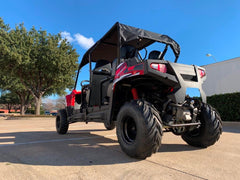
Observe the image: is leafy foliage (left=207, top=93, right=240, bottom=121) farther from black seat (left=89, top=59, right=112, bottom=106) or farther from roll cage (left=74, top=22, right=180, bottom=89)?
black seat (left=89, top=59, right=112, bottom=106)

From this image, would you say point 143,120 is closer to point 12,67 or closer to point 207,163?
point 207,163

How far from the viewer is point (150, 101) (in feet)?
11.8

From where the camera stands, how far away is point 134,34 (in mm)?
3633

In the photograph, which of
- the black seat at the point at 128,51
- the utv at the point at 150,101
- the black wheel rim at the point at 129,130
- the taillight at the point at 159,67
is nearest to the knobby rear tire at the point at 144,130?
the utv at the point at 150,101

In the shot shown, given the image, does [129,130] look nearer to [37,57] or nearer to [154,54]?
[154,54]

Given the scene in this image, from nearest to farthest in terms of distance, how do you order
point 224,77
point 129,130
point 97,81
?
point 129,130 < point 97,81 < point 224,77

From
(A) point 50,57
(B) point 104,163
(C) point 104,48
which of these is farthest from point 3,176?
(A) point 50,57

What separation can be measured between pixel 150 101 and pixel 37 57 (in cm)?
2022

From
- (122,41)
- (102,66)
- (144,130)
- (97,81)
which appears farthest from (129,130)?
(102,66)

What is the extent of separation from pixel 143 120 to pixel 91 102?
8.56ft

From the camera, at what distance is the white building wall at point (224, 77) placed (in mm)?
16964

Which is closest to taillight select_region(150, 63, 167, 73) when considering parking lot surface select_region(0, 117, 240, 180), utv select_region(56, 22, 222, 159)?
utv select_region(56, 22, 222, 159)

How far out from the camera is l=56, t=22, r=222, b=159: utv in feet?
8.71

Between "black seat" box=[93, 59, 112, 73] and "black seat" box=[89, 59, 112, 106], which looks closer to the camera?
"black seat" box=[89, 59, 112, 106]
